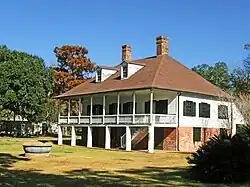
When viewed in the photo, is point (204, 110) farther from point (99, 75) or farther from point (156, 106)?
point (99, 75)

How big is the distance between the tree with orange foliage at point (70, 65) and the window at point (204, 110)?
23718 millimetres

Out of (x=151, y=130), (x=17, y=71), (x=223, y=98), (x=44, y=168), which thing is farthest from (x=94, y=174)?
(x=17, y=71)

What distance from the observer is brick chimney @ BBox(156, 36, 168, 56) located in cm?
3728

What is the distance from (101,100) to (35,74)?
12853 millimetres

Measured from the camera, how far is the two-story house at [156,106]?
31.2 meters

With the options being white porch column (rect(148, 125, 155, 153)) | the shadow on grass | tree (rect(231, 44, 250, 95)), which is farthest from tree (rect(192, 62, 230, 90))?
the shadow on grass

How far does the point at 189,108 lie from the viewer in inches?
1293

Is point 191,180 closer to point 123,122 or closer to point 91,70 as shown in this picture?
point 123,122

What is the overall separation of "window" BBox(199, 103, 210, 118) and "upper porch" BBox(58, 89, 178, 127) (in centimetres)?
297

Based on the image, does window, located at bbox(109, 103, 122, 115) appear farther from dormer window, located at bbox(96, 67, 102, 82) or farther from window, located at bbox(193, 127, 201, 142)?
window, located at bbox(193, 127, 201, 142)

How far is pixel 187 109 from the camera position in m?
32.7

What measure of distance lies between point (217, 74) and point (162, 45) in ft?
92.0

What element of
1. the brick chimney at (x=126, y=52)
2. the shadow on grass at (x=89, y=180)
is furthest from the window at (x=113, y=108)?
the shadow on grass at (x=89, y=180)

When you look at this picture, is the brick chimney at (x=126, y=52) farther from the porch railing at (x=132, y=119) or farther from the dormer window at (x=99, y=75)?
the porch railing at (x=132, y=119)
